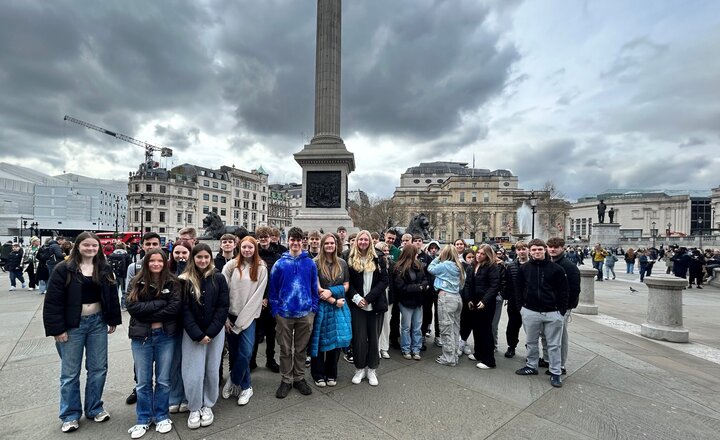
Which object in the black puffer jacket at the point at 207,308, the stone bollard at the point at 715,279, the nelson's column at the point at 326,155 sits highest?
the nelson's column at the point at 326,155

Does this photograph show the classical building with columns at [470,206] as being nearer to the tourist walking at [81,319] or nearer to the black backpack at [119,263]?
the black backpack at [119,263]

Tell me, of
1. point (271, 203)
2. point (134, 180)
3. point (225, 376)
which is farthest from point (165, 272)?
point (271, 203)

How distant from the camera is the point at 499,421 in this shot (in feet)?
11.7

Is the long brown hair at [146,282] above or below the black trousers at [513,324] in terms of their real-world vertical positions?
above

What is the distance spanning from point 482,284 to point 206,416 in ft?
13.8

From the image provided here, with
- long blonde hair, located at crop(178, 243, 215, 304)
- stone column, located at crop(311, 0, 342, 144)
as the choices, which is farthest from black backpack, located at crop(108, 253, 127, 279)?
stone column, located at crop(311, 0, 342, 144)

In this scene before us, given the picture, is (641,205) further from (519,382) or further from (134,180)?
(134,180)

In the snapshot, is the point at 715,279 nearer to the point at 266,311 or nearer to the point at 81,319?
the point at 266,311

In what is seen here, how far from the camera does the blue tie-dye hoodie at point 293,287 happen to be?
4109mm

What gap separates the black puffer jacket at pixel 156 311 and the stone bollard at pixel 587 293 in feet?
32.8

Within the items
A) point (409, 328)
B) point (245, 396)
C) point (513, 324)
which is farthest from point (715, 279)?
point (245, 396)

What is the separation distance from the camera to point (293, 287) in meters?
4.11

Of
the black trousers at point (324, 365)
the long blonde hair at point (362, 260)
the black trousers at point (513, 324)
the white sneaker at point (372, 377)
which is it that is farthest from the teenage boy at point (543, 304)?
the black trousers at point (324, 365)

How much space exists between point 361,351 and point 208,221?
479 inches
